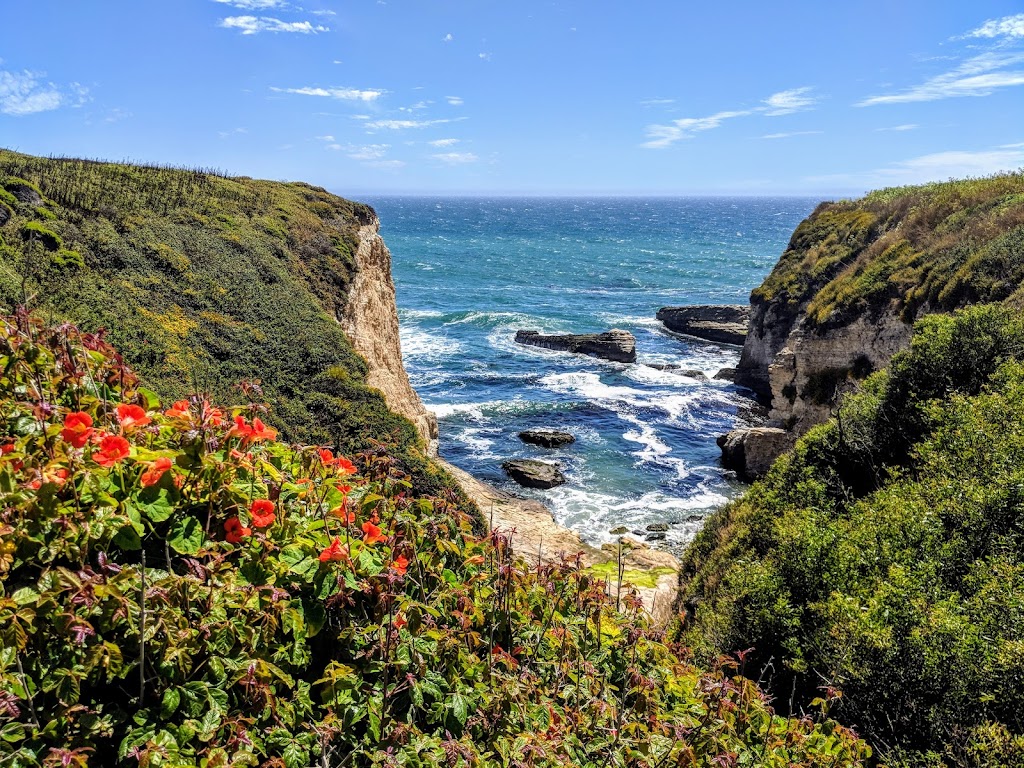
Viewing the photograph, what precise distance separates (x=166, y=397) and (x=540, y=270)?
9775 centimetres

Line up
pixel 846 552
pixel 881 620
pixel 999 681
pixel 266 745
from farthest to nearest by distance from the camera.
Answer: pixel 846 552, pixel 881 620, pixel 999 681, pixel 266 745

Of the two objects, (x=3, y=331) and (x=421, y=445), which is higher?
(x=3, y=331)

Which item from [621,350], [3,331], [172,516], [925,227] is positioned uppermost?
[925,227]

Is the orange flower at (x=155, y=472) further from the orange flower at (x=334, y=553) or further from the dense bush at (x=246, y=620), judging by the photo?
the orange flower at (x=334, y=553)

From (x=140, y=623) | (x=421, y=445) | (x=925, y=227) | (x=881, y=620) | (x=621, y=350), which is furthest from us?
(x=621, y=350)

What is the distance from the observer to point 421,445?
20719mm

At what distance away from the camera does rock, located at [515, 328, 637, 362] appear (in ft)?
185

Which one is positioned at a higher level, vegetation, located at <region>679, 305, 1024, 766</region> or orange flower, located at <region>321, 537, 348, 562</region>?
orange flower, located at <region>321, 537, 348, 562</region>

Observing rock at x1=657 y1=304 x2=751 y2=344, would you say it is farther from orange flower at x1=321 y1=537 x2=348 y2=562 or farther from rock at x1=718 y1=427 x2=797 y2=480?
orange flower at x1=321 y1=537 x2=348 y2=562

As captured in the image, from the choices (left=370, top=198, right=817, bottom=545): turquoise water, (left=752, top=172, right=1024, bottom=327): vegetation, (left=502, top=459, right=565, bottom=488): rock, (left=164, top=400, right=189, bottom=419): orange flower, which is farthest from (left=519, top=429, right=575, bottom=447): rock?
A: (left=164, top=400, right=189, bottom=419): orange flower

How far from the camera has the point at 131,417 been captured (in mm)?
4328

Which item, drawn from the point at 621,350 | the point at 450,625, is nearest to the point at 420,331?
the point at 621,350

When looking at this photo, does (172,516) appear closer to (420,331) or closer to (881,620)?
(881,620)

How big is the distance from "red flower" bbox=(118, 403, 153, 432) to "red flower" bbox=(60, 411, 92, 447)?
0.26m
